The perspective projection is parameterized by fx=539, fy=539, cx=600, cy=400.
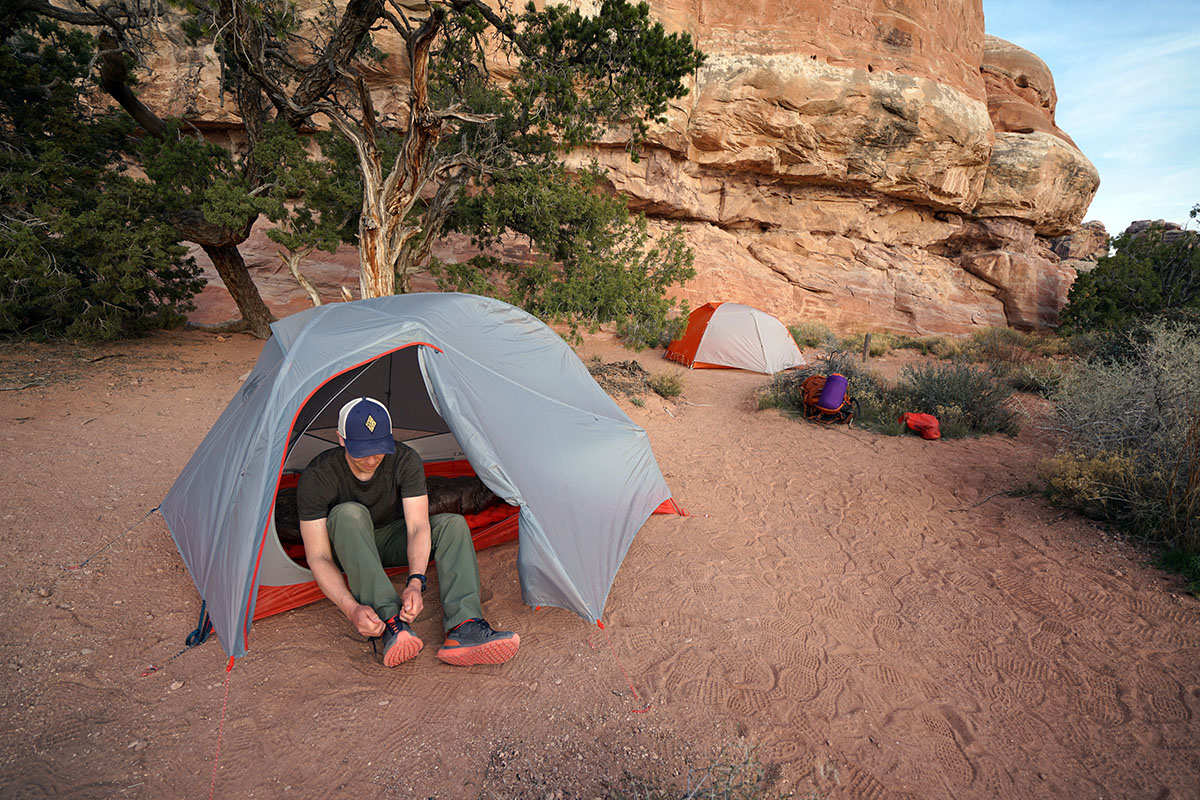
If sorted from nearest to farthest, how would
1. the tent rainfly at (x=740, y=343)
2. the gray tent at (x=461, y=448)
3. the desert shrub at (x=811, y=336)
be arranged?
the gray tent at (x=461, y=448) → the tent rainfly at (x=740, y=343) → the desert shrub at (x=811, y=336)

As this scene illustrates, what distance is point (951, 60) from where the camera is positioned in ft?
61.5

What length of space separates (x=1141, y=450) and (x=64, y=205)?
1342cm

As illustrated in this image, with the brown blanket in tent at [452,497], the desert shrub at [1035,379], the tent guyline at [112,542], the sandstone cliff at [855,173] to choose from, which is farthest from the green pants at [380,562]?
the sandstone cliff at [855,173]

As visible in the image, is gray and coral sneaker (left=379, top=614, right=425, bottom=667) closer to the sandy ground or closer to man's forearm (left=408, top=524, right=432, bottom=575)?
the sandy ground

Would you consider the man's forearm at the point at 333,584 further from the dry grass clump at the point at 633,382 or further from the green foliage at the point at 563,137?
the green foliage at the point at 563,137

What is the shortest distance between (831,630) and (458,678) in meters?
2.37

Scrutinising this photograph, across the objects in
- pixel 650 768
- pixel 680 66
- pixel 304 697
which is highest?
pixel 680 66

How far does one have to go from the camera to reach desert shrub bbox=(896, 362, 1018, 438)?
7.27 meters

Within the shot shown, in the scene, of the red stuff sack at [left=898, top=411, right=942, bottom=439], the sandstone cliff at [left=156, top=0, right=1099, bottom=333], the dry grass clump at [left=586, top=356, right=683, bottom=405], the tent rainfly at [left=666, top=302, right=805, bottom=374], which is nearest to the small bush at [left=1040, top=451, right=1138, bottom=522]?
the red stuff sack at [left=898, top=411, right=942, bottom=439]

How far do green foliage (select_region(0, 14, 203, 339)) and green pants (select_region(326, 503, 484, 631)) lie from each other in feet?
27.0

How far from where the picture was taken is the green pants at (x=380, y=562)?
2.95 m

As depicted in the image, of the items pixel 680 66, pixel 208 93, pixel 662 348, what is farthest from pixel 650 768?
pixel 208 93

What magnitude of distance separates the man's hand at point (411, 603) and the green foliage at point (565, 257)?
21.4ft

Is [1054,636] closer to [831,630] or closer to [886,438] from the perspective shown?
[831,630]
